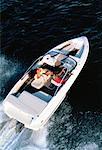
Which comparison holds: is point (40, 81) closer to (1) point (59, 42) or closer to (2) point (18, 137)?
(2) point (18, 137)

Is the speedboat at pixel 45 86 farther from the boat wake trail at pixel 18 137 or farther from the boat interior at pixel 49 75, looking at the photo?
Result: the boat wake trail at pixel 18 137

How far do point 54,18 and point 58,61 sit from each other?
7.43 m

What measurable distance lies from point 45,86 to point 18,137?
3582mm

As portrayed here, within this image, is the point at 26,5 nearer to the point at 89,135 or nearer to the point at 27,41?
the point at 27,41

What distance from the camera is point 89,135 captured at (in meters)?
20.0

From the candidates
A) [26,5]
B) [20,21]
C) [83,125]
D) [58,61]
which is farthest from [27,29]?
[83,125]

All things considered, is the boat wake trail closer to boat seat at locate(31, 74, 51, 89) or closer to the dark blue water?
the dark blue water

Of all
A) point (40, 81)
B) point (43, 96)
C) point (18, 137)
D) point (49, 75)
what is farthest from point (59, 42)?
point (18, 137)

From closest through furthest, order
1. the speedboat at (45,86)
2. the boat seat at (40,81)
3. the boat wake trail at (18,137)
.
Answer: the boat wake trail at (18,137) < the speedboat at (45,86) < the boat seat at (40,81)

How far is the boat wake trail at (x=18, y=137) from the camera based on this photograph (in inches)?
746

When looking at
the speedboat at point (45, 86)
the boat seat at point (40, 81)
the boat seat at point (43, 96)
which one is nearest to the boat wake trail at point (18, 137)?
→ the speedboat at point (45, 86)

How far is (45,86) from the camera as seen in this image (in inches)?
A: 837

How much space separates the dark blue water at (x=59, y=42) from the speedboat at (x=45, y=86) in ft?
3.73

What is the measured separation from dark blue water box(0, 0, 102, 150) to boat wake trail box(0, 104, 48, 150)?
0.60 meters
